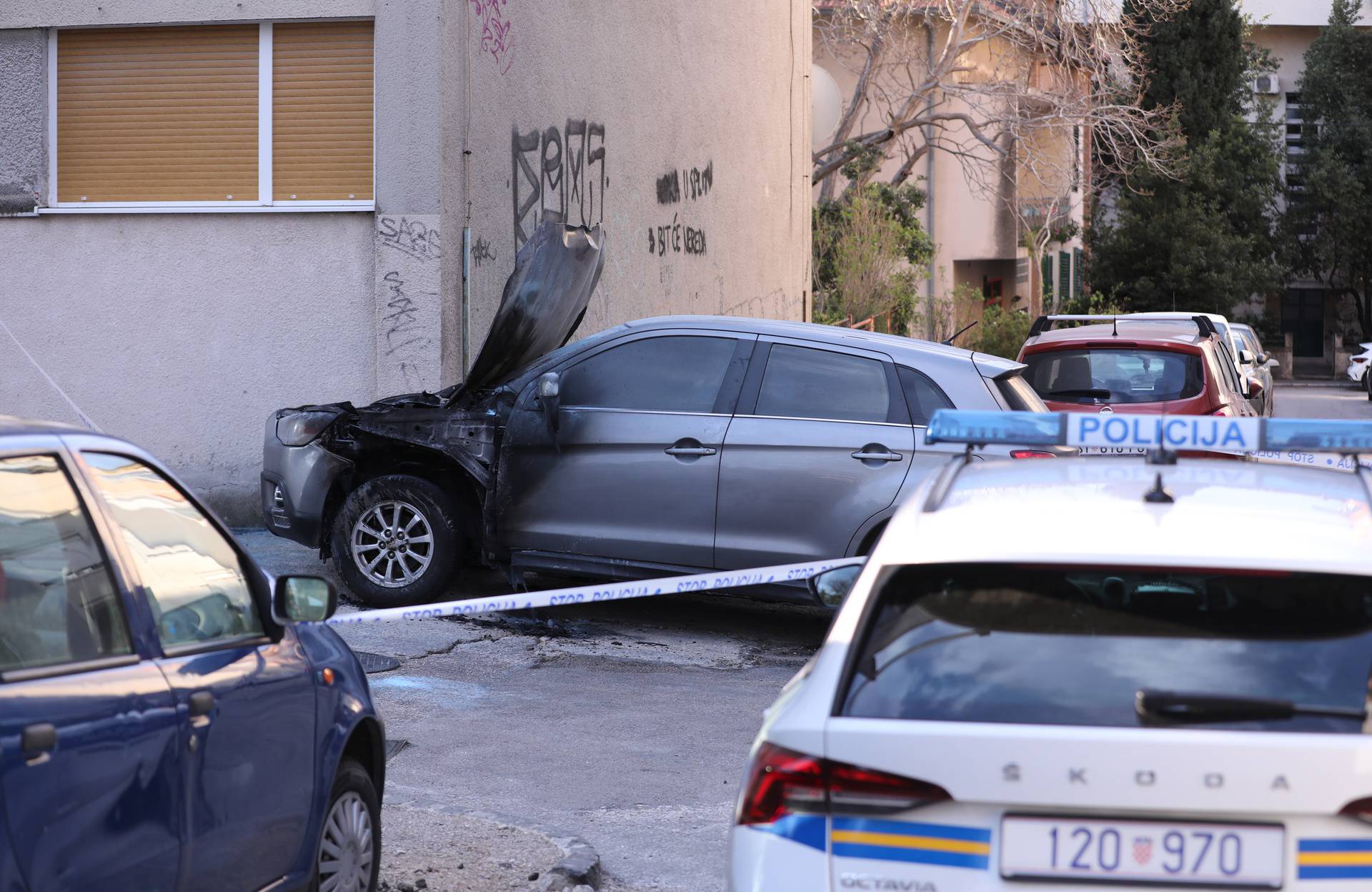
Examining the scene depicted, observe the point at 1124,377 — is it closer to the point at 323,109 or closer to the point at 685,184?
the point at 323,109

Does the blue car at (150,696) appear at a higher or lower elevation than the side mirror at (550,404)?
lower

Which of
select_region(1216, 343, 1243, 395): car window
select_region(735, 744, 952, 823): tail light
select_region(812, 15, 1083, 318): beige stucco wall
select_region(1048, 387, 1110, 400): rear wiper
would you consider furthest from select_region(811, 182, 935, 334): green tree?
select_region(735, 744, 952, 823): tail light

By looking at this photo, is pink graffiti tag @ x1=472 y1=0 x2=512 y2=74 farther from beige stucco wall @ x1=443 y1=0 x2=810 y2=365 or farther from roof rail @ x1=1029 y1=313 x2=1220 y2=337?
roof rail @ x1=1029 y1=313 x2=1220 y2=337

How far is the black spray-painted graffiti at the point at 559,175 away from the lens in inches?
534

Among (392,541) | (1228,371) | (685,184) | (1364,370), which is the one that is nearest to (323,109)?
(392,541)

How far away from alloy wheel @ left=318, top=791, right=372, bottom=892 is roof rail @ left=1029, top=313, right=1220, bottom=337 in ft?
30.3

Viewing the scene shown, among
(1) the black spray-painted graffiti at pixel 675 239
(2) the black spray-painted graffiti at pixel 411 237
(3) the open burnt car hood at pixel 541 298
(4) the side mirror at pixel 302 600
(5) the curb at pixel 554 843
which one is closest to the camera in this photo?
(4) the side mirror at pixel 302 600

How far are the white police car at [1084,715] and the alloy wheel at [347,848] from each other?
144cm

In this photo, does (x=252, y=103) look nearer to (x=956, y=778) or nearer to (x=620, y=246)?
(x=620, y=246)

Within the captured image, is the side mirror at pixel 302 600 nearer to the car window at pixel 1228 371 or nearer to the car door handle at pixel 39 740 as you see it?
the car door handle at pixel 39 740

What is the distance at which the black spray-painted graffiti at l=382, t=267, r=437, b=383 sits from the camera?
39.9 feet

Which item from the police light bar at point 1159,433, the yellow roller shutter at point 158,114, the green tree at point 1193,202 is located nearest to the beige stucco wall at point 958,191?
the green tree at point 1193,202

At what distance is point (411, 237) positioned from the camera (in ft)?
39.8

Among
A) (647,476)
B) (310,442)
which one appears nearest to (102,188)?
(310,442)
